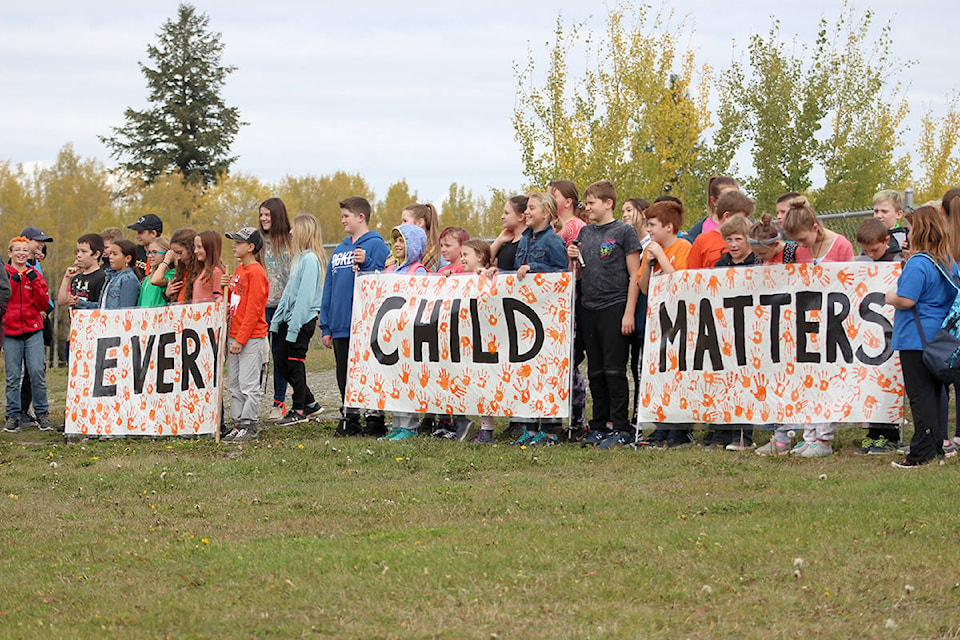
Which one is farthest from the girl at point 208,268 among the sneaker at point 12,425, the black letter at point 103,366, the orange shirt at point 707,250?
the orange shirt at point 707,250

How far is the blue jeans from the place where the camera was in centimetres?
1322

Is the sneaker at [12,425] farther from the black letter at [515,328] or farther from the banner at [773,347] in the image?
the banner at [773,347]

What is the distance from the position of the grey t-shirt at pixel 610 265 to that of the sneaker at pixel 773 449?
1.83 m

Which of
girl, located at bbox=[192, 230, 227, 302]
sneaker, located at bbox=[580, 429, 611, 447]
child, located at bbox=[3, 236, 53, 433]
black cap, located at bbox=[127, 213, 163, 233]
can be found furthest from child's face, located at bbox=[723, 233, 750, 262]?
child, located at bbox=[3, 236, 53, 433]

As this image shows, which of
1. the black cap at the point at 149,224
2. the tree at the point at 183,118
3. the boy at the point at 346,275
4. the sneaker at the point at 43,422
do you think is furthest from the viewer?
the tree at the point at 183,118

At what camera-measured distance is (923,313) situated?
347 inches

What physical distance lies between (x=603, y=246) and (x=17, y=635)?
6558 mm

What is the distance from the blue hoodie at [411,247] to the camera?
11.8 metres

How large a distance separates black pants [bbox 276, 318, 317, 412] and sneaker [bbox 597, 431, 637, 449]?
151 inches

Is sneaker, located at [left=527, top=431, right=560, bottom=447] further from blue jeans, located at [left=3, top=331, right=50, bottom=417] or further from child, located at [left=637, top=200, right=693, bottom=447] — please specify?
blue jeans, located at [left=3, top=331, right=50, bottom=417]

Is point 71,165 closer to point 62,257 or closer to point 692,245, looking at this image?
point 62,257

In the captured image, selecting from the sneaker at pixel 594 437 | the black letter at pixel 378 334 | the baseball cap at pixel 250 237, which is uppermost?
the baseball cap at pixel 250 237

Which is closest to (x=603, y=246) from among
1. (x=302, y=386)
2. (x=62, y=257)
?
(x=302, y=386)

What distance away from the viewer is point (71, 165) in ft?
188
